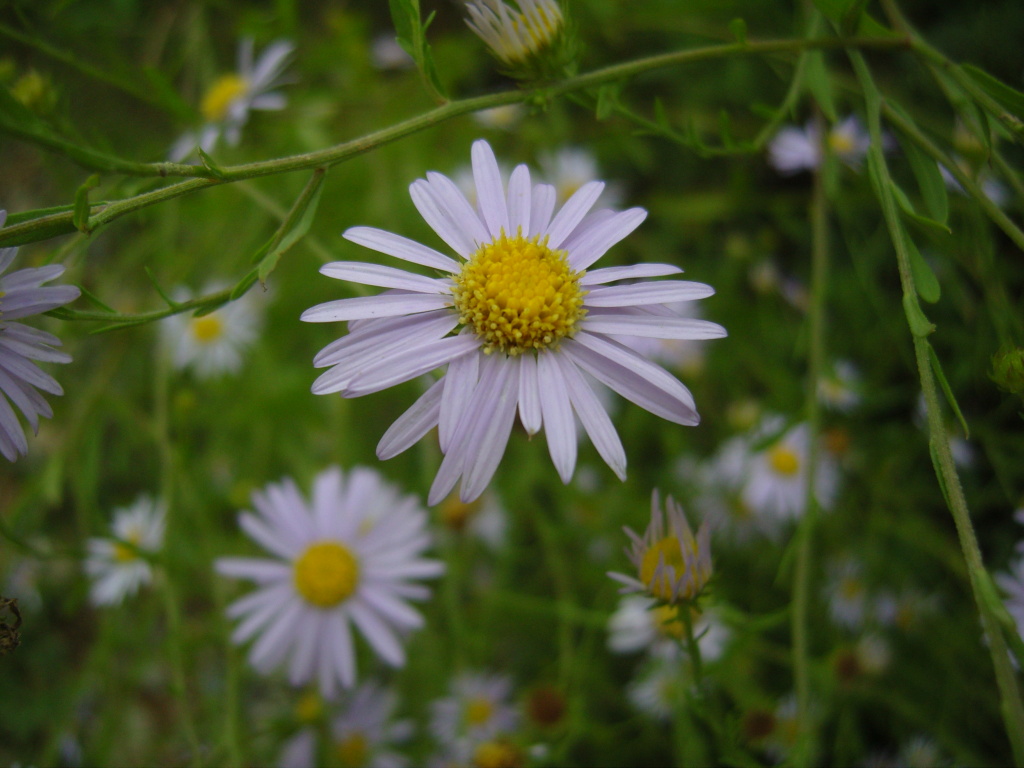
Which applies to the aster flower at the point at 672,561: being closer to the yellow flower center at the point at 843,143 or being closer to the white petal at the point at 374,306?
the white petal at the point at 374,306

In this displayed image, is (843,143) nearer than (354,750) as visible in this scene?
No

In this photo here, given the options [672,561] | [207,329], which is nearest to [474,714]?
[672,561]

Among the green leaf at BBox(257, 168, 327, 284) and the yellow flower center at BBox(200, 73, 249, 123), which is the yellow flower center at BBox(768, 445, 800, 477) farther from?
the yellow flower center at BBox(200, 73, 249, 123)

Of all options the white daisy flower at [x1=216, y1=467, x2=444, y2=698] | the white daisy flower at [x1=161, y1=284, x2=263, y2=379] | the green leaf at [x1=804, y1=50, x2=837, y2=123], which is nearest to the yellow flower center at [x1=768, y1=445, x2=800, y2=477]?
the white daisy flower at [x1=216, y1=467, x2=444, y2=698]

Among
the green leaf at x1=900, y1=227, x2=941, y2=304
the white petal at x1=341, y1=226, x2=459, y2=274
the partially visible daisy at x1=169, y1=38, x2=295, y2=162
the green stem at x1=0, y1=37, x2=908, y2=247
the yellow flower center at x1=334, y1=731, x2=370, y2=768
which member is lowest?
the yellow flower center at x1=334, y1=731, x2=370, y2=768

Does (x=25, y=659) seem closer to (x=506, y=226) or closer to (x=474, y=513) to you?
(x=474, y=513)

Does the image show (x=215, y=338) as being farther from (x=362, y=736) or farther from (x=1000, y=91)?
(x=1000, y=91)
